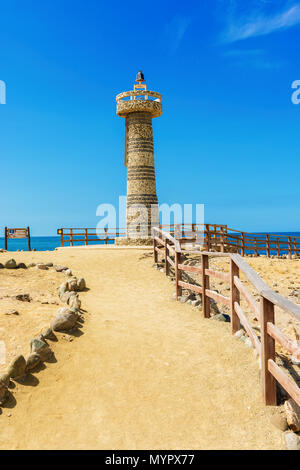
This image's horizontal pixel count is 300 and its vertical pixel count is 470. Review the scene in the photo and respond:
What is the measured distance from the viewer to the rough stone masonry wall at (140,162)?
21609 mm

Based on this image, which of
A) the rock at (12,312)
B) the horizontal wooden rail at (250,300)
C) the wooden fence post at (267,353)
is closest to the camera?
the wooden fence post at (267,353)

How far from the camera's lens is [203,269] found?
747 centimetres

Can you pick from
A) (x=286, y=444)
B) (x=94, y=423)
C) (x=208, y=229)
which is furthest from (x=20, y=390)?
(x=208, y=229)

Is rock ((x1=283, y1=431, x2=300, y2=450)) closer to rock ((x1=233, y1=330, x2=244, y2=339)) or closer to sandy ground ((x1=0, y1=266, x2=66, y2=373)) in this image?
rock ((x1=233, y1=330, x2=244, y2=339))

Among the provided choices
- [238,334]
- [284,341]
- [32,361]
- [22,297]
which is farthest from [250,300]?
[22,297]

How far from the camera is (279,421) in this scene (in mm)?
3867

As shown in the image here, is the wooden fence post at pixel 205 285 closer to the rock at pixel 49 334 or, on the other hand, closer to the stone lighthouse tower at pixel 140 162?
the rock at pixel 49 334

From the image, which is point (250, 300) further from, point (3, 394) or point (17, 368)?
point (3, 394)

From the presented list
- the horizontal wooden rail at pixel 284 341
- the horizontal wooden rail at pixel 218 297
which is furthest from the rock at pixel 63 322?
the horizontal wooden rail at pixel 284 341

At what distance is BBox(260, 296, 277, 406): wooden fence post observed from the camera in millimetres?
4152

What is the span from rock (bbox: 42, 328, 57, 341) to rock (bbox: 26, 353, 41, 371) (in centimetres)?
69

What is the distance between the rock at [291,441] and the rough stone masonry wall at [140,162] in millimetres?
18485

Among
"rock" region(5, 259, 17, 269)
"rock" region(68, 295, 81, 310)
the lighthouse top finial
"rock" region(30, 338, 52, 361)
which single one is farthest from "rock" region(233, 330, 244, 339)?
the lighthouse top finial

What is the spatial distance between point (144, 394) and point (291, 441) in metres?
1.80
